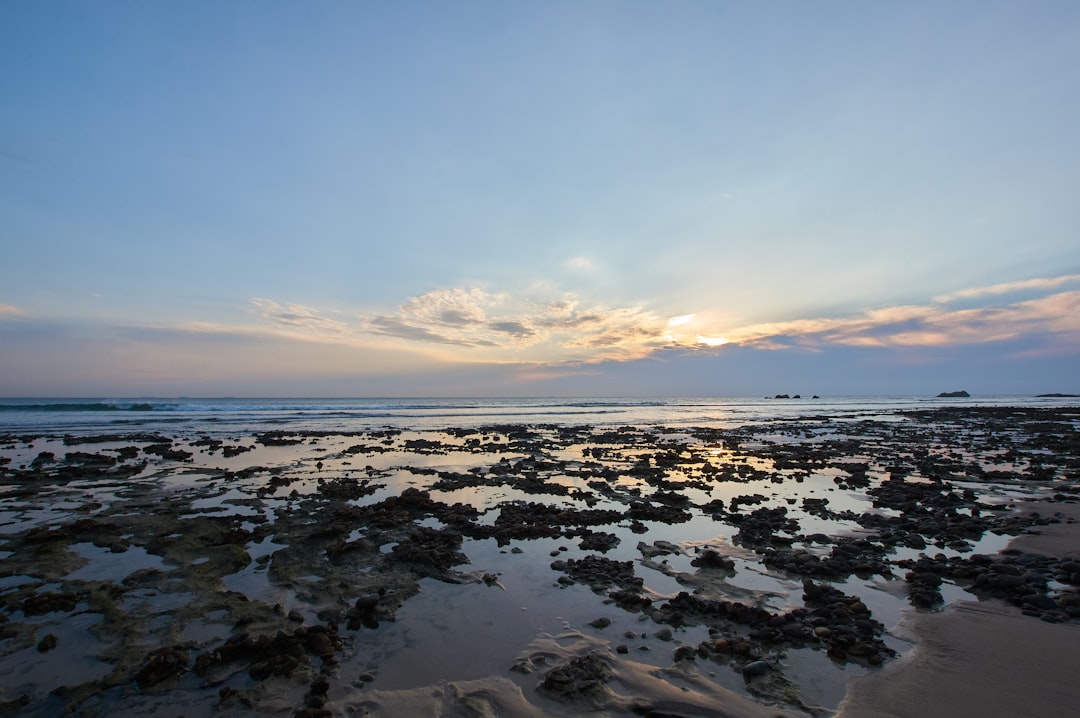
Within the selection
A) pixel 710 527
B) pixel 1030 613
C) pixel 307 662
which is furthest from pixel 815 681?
pixel 710 527

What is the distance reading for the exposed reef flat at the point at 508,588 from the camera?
220 inches

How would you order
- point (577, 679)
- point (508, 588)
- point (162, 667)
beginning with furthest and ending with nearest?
point (508, 588) < point (162, 667) < point (577, 679)

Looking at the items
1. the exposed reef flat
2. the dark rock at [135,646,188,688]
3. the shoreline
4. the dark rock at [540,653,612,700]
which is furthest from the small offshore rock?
the dark rock at [135,646,188,688]

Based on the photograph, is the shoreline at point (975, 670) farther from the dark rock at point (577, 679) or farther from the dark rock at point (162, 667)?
the dark rock at point (162, 667)

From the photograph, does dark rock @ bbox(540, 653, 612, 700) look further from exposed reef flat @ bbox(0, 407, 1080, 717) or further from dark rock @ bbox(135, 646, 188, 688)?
dark rock @ bbox(135, 646, 188, 688)

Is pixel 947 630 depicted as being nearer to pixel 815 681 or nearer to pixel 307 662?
pixel 815 681

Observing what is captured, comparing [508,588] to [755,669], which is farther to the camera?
[508,588]

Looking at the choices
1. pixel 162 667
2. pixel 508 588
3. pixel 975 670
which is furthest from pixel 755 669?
pixel 162 667

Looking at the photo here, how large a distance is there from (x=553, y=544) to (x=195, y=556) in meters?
7.53

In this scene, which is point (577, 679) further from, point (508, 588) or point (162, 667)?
point (162, 667)

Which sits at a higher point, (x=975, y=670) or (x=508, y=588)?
(x=975, y=670)

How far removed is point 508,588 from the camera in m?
8.59

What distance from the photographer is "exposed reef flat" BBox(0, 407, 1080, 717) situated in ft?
18.3

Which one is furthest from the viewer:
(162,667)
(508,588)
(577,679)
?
(508,588)
